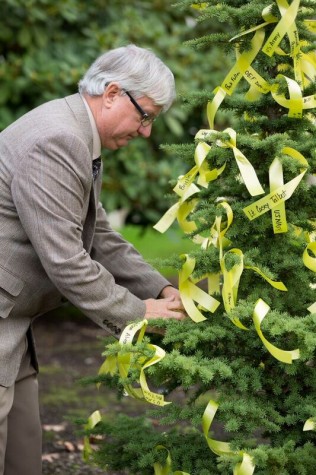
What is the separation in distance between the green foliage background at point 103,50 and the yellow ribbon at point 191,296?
3.84 meters

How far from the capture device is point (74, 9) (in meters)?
7.68

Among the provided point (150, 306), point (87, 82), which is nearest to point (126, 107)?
point (87, 82)

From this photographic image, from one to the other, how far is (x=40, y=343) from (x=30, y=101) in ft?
6.40

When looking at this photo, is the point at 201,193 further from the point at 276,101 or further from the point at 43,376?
the point at 43,376

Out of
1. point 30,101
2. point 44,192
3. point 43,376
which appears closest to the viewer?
point 44,192

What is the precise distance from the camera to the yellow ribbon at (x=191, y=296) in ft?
11.1

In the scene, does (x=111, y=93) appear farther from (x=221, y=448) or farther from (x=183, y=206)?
(x=221, y=448)

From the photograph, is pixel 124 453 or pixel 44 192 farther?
pixel 124 453

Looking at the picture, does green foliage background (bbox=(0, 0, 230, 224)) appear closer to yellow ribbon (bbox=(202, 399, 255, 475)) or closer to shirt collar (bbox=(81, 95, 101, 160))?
shirt collar (bbox=(81, 95, 101, 160))

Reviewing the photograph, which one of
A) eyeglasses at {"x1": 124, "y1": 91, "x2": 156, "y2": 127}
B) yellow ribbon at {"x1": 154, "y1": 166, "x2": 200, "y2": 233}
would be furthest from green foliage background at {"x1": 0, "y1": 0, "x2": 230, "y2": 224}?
eyeglasses at {"x1": 124, "y1": 91, "x2": 156, "y2": 127}

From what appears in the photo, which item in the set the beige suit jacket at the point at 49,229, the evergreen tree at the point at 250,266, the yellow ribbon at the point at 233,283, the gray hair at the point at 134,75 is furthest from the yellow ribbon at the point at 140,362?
the gray hair at the point at 134,75

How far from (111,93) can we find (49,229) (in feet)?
1.87

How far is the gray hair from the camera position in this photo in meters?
3.39

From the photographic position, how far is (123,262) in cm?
393
